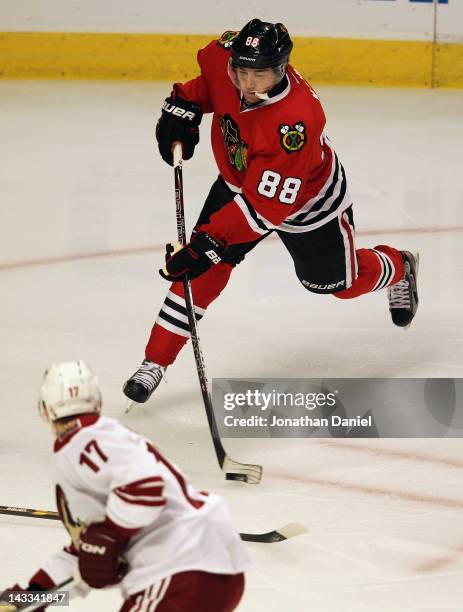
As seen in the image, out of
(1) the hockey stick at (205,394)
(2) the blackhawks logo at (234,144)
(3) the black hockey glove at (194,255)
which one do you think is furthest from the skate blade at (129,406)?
(2) the blackhawks logo at (234,144)

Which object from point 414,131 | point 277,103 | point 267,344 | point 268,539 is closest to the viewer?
point 268,539

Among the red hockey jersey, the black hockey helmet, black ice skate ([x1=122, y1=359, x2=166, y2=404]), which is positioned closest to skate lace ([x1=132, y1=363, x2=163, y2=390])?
black ice skate ([x1=122, y1=359, x2=166, y2=404])

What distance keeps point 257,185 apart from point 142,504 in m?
1.44

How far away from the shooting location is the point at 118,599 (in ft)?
8.30

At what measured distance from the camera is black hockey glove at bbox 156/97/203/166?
351cm

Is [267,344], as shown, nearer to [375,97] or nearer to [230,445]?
[230,445]

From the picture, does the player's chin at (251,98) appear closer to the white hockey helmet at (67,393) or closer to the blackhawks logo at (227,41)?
the blackhawks logo at (227,41)

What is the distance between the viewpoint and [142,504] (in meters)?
1.82

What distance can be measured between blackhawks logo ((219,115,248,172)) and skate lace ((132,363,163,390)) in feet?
1.91

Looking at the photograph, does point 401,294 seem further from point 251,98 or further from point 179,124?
point 251,98

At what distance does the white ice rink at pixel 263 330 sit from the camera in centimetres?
274

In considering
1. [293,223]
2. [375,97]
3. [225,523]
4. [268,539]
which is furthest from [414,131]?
[225,523]

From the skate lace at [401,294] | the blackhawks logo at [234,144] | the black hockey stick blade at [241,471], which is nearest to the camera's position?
the black hockey stick blade at [241,471]

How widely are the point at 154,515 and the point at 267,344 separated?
2.25m
